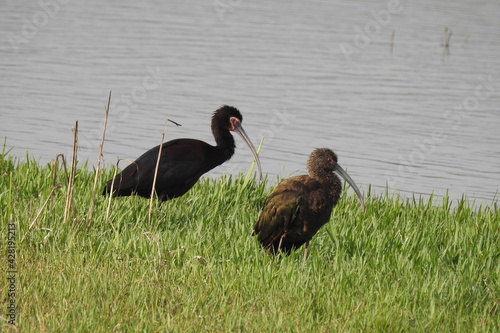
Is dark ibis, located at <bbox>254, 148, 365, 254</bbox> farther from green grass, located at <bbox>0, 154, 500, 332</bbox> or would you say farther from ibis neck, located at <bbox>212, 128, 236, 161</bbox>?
ibis neck, located at <bbox>212, 128, 236, 161</bbox>

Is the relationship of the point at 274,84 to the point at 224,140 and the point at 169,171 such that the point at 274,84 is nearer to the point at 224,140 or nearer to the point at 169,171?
the point at 224,140

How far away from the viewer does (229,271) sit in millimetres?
5953

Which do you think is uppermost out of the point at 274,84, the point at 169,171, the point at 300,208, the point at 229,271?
the point at 274,84

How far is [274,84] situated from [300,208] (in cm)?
1035

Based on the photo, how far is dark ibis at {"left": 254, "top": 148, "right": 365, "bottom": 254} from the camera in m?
6.33

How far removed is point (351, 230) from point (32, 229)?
2338 millimetres

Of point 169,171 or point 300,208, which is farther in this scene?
point 169,171

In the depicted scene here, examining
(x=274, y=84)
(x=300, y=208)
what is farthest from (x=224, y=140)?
(x=274, y=84)

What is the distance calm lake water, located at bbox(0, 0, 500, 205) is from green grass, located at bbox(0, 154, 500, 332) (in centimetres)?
271

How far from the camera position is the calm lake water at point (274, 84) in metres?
11.9

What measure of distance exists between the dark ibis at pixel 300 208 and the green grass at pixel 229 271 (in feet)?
0.47

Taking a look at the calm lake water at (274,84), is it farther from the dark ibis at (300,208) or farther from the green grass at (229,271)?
the dark ibis at (300,208)

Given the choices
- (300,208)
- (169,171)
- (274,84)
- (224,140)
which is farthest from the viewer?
(274,84)

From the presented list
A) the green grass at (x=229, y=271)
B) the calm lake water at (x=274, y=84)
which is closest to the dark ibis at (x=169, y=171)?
the green grass at (x=229, y=271)
